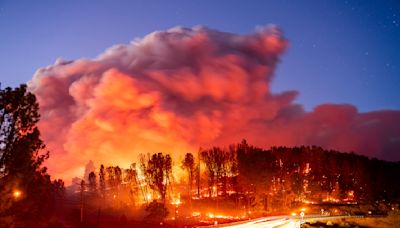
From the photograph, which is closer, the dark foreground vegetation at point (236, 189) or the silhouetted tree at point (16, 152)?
the silhouetted tree at point (16, 152)

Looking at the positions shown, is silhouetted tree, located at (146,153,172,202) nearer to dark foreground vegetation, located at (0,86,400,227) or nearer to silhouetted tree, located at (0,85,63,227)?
dark foreground vegetation, located at (0,86,400,227)

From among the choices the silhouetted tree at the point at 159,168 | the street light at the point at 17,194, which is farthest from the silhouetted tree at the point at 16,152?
the silhouetted tree at the point at 159,168

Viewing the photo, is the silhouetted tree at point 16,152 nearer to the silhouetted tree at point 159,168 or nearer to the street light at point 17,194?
the street light at point 17,194

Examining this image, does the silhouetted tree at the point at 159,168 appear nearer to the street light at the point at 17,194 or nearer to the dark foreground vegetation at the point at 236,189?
the dark foreground vegetation at the point at 236,189

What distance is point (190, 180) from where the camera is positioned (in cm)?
11400

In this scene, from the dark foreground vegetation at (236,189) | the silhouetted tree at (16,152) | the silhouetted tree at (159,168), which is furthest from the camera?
the silhouetted tree at (159,168)

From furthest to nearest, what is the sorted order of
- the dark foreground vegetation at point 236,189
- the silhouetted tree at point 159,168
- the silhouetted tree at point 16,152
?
the silhouetted tree at point 159,168
the dark foreground vegetation at point 236,189
the silhouetted tree at point 16,152

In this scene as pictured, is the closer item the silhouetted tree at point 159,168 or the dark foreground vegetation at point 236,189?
the dark foreground vegetation at point 236,189

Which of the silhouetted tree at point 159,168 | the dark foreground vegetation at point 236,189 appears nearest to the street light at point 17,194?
the dark foreground vegetation at point 236,189

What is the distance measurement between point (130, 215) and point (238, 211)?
26.2 metres

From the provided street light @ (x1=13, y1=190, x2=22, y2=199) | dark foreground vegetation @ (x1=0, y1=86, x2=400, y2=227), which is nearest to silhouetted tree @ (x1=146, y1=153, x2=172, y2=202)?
dark foreground vegetation @ (x1=0, y1=86, x2=400, y2=227)

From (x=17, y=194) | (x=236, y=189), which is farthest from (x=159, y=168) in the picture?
(x=17, y=194)

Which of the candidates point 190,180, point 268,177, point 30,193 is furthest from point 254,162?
point 30,193

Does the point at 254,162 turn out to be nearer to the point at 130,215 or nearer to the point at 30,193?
the point at 130,215
